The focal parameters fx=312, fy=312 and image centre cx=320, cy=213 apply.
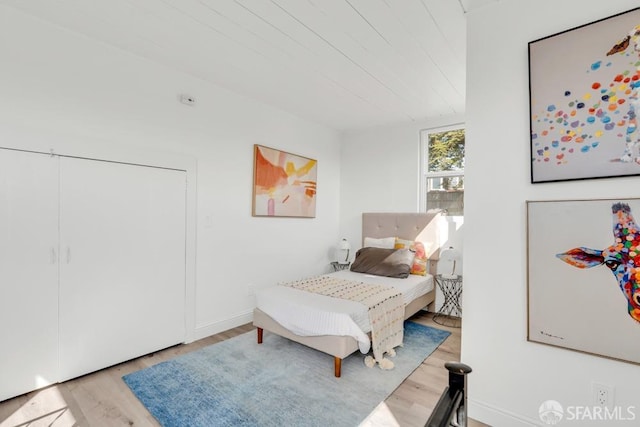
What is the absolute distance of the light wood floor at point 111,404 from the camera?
6.16ft

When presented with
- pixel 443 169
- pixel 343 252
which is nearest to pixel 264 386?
pixel 343 252

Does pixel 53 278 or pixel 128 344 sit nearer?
pixel 53 278

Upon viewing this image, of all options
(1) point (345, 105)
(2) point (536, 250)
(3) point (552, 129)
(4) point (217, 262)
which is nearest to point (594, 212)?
(2) point (536, 250)

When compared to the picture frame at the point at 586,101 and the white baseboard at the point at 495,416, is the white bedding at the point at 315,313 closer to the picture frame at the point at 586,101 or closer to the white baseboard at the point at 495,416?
the white baseboard at the point at 495,416

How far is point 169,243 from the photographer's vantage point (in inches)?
114

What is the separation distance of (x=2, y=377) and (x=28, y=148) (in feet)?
5.01

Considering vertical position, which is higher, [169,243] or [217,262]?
[169,243]

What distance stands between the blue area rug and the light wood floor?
66mm

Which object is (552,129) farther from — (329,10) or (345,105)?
(345,105)

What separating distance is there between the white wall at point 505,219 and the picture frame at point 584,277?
49mm

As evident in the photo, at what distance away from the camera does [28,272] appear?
7.06ft

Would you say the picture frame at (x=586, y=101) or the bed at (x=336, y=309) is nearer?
the picture frame at (x=586, y=101)
